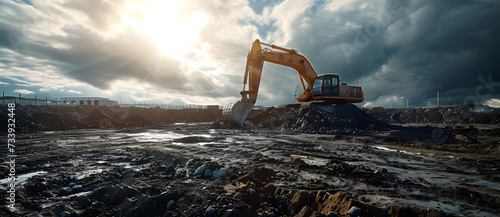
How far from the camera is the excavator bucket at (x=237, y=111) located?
14.9m

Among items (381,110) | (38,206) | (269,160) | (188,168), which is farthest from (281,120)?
(381,110)

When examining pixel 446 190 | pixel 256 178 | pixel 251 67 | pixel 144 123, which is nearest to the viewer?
pixel 446 190

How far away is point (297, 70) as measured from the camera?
55.2 feet

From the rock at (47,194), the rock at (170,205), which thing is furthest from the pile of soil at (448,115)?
the rock at (47,194)

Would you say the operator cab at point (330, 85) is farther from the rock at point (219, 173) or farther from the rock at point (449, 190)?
the rock at point (219, 173)

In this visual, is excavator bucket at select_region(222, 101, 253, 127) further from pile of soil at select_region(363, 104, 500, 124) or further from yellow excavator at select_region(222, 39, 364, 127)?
pile of soil at select_region(363, 104, 500, 124)

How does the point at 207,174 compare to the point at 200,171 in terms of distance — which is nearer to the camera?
the point at 207,174

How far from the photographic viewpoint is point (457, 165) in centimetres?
502

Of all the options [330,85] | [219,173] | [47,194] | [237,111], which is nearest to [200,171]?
[219,173]

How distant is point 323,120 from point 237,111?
5985 millimetres

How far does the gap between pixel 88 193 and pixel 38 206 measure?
0.57 meters

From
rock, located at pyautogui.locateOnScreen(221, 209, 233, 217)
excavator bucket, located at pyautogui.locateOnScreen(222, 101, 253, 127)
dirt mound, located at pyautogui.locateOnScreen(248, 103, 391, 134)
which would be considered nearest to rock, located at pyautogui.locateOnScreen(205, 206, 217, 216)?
rock, located at pyautogui.locateOnScreen(221, 209, 233, 217)

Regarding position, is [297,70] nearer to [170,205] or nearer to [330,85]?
[330,85]

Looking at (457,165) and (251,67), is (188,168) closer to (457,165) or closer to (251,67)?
(457,165)
